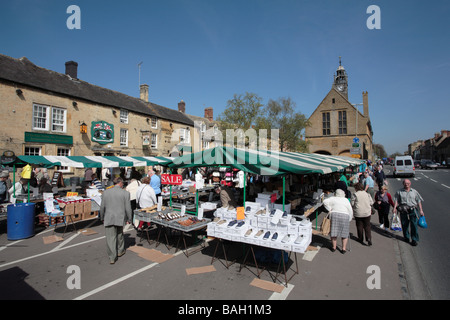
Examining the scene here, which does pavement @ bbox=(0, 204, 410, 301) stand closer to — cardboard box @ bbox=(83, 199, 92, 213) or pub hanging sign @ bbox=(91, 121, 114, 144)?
cardboard box @ bbox=(83, 199, 92, 213)

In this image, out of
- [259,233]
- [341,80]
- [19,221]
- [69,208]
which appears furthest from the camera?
[341,80]

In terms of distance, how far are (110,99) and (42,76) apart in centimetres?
524

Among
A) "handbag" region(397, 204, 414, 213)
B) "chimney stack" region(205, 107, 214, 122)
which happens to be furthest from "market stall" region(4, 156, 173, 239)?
"chimney stack" region(205, 107, 214, 122)

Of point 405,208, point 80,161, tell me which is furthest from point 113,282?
point 80,161

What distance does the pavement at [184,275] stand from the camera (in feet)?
13.7

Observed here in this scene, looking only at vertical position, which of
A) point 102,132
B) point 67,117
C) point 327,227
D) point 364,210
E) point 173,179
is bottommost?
point 327,227

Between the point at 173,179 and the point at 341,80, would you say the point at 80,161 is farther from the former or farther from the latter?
the point at 341,80

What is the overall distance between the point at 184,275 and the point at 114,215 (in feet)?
6.99

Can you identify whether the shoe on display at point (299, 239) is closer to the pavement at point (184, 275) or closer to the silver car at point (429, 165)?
the pavement at point (184, 275)

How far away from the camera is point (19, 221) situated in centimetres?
707

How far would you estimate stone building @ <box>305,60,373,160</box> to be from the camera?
37688mm

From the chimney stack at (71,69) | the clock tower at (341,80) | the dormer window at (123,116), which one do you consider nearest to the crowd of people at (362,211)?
the dormer window at (123,116)

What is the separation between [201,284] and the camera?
4.49 meters
